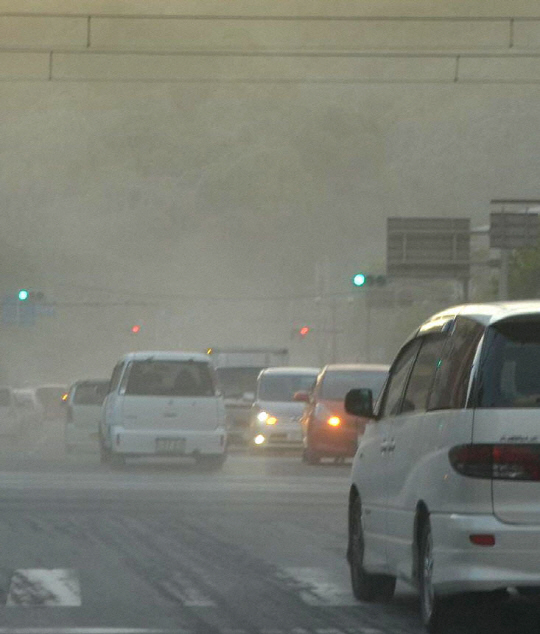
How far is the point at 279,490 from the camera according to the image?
2430 centimetres

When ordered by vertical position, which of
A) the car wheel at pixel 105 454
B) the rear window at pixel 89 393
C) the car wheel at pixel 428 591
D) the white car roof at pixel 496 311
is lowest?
the car wheel at pixel 105 454

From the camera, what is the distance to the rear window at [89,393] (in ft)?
123

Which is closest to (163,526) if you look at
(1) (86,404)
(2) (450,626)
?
(2) (450,626)

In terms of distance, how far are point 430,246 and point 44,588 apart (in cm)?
5080

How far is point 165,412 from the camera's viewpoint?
98.5 feet

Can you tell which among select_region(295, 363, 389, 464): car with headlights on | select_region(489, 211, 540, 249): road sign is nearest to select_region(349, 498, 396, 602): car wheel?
select_region(295, 363, 389, 464): car with headlights on

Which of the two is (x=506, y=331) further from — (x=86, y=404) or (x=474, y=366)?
(x=86, y=404)

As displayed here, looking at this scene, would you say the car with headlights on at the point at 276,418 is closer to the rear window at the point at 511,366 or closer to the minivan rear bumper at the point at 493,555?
the rear window at the point at 511,366

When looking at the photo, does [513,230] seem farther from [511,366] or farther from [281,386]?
[511,366]

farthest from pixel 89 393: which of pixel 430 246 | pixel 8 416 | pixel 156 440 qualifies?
pixel 430 246

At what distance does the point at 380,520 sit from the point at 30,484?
45.6 feet

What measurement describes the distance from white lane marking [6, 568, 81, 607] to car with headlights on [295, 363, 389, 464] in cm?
A: 1793

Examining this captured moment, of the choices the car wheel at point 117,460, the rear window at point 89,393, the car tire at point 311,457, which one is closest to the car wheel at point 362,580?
the car wheel at point 117,460

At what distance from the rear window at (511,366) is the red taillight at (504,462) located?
23 cm
